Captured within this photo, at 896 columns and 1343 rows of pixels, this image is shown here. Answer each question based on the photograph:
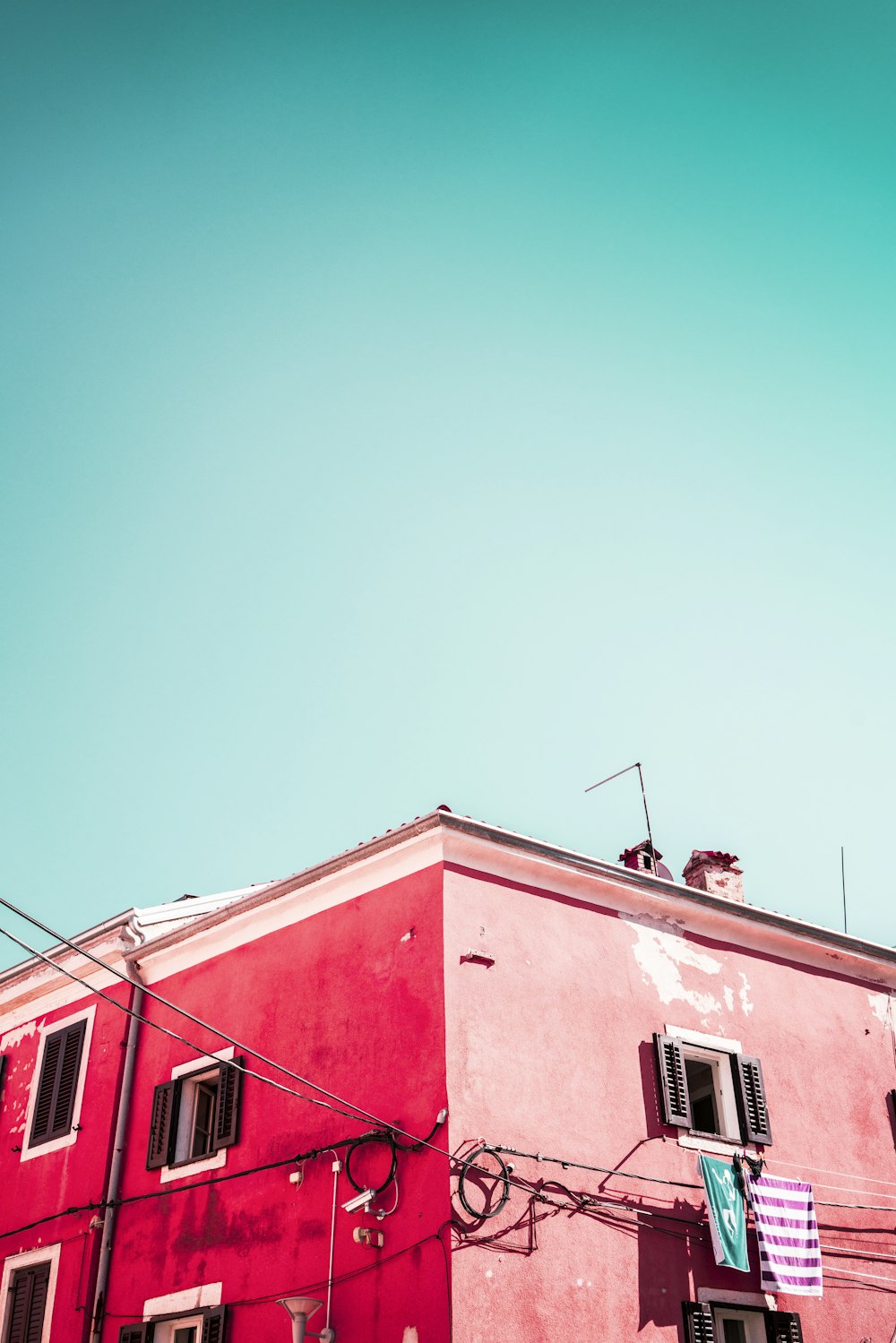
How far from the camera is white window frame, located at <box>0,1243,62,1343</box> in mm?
16844

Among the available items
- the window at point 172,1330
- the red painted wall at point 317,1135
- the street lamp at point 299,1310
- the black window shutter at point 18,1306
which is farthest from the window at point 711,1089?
the black window shutter at point 18,1306

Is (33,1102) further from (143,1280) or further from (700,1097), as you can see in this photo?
(700,1097)

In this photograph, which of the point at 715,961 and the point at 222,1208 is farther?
the point at 715,961

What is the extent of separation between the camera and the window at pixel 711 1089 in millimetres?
16016

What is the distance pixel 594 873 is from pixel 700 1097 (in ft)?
11.8

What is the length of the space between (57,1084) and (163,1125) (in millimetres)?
2834

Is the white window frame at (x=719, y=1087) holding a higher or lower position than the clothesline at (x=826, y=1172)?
higher

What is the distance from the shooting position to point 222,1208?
1588 cm

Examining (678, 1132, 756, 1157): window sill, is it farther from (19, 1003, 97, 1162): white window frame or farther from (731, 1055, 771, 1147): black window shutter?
(19, 1003, 97, 1162): white window frame

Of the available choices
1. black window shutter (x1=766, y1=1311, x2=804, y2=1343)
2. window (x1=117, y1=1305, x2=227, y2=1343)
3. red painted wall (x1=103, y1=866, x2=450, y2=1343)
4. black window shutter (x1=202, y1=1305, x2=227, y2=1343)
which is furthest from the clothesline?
window (x1=117, y1=1305, x2=227, y2=1343)

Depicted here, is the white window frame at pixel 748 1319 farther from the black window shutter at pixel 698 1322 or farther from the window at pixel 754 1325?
the black window shutter at pixel 698 1322

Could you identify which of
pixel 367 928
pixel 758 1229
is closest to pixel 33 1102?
A: pixel 367 928

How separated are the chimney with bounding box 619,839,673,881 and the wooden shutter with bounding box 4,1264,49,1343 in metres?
10.8

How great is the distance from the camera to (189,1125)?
1728cm
